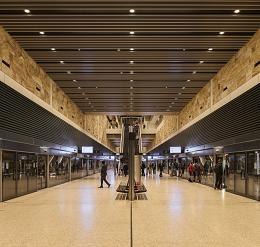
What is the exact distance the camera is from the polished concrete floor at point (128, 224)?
7141 millimetres

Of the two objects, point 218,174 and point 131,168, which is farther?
point 218,174

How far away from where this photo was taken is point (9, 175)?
14906 mm

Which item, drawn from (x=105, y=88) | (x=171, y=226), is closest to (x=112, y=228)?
(x=171, y=226)

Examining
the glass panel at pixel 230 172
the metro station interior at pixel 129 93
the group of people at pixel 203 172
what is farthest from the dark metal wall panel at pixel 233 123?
the group of people at pixel 203 172

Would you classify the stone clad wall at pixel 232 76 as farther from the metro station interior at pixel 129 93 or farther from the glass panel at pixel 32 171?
the glass panel at pixel 32 171

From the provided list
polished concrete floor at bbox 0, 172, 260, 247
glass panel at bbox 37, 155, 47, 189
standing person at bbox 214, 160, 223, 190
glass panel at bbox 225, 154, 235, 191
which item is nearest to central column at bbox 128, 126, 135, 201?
polished concrete floor at bbox 0, 172, 260, 247

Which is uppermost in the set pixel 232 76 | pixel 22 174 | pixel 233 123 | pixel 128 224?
pixel 232 76

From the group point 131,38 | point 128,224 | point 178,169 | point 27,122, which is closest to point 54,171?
point 27,122

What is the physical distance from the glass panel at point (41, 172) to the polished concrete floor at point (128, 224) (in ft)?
21.2

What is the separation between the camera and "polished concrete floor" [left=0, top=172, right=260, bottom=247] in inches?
281

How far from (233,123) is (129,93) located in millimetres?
9958

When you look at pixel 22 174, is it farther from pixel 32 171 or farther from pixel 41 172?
pixel 41 172

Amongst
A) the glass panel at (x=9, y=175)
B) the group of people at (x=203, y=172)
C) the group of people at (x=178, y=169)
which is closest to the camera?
the glass panel at (x=9, y=175)

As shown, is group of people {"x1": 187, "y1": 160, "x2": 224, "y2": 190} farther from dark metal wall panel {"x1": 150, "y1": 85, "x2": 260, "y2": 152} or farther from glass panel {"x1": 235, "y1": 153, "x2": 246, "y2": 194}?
glass panel {"x1": 235, "y1": 153, "x2": 246, "y2": 194}
